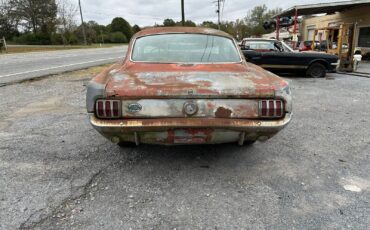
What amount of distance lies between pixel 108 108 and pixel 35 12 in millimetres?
62711

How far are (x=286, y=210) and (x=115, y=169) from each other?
1.85 meters

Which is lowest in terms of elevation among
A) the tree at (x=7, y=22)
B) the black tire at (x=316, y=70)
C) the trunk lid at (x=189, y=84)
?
the black tire at (x=316, y=70)

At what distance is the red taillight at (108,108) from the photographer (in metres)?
2.71

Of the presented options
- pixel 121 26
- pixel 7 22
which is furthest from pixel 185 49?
pixel 121 26

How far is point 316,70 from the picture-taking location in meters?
11.7

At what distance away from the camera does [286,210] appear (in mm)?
2553

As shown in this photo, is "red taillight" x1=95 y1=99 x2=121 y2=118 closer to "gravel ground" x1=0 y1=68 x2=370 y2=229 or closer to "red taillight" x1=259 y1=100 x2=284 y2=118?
"gravel ground" x1=0 y1=68 x2=370 y2=229

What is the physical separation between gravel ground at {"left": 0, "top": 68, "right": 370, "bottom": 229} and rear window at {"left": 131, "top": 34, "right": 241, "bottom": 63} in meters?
1.17

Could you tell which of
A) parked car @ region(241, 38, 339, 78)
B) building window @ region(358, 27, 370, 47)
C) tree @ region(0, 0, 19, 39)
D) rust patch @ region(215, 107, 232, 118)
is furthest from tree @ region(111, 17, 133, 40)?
rust patch @ region(215, 107, 232, 118)

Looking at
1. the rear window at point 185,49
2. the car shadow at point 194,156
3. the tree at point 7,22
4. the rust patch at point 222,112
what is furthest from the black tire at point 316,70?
the tree at point 7,22

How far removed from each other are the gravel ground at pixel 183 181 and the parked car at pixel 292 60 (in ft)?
22.1

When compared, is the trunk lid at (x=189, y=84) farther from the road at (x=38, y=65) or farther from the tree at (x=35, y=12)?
the tree at (x=35, y=12)

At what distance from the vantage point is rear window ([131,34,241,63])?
3727 millimetres

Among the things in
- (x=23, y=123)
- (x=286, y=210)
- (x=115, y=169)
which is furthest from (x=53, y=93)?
(x=286, y=210)
